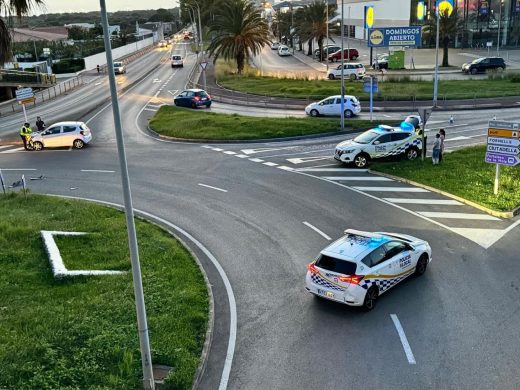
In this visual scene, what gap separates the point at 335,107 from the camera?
129 ft

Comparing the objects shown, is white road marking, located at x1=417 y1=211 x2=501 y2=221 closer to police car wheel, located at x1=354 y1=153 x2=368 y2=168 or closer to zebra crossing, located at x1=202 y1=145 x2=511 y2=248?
zebra crossing, located at x1=202 y1=145 x2=511 y2=248

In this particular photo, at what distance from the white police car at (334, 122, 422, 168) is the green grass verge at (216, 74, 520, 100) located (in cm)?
1857

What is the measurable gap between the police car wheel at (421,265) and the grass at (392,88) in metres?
29.7

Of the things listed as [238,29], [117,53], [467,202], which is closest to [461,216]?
[467,202]

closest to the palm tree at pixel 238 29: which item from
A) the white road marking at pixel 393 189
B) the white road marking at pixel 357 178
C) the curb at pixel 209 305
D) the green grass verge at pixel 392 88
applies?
the green grass verge at pixel 392 88

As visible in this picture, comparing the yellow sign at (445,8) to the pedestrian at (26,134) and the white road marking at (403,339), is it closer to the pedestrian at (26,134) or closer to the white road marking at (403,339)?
the pedestrian at (26,134)

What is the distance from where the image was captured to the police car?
1277 cm

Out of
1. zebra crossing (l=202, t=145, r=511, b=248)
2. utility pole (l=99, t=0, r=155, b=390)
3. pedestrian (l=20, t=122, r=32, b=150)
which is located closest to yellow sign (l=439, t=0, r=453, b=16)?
zebra crossing (l=202, t=145, r=511, b=248)

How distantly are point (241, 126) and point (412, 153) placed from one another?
12363 millimetres

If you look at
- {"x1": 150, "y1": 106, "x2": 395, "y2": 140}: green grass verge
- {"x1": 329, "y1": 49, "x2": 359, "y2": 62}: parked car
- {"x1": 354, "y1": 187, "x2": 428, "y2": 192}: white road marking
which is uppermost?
{"x1": 329, "y1": 49, "x2": 359, "y2": 62}: parked car

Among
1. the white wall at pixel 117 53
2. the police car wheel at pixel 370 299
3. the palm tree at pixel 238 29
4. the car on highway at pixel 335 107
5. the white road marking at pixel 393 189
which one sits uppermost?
the palm tree at pixel 238 29

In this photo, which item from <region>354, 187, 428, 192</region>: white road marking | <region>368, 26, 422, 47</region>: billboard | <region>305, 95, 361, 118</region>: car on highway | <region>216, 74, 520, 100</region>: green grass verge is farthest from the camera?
<region>368, 26, 422, 47</region>: billboard

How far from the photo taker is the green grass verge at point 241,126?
33594 mm

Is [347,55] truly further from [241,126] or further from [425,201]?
[425,201]
